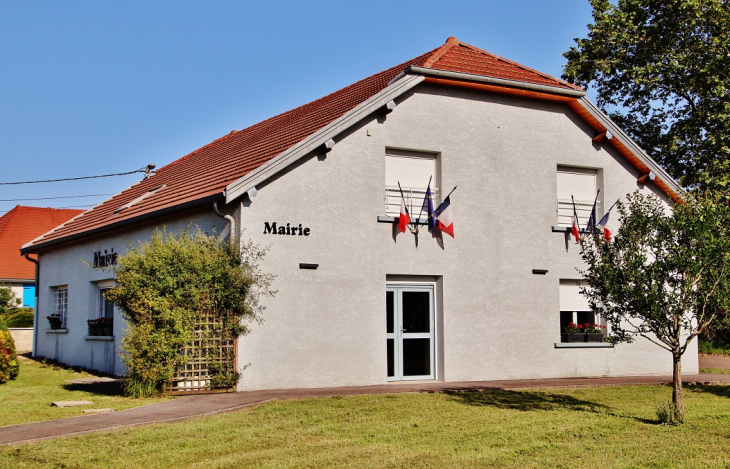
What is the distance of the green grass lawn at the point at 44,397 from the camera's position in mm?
11461

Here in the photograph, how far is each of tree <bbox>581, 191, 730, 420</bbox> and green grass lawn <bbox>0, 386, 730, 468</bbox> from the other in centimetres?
144

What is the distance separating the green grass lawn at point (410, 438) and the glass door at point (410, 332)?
3.32 metres

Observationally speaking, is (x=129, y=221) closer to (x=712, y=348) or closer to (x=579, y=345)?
(x=579, y=345)

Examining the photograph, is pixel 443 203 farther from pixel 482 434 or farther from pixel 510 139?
pixel 482 434

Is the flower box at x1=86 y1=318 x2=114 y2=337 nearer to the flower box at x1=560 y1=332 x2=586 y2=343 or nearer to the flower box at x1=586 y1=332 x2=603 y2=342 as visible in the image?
the flower box at x1=560 y1=332 x2=586 y2=343

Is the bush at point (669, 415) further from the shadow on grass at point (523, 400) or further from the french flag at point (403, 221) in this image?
the french flag at point (403, 221)

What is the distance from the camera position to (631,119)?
28000 mm

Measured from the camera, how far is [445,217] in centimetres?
1627

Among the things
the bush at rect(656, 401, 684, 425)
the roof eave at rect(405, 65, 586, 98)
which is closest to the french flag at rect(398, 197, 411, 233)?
the roof eave at rect(405, 65, 586, 98)

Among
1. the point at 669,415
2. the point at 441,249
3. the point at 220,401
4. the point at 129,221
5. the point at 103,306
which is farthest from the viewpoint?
the point at 103,306

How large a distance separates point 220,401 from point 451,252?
6119 mm

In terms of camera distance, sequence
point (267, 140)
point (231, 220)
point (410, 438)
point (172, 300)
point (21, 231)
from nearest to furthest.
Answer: point (410, 438) → point (172, 300) → point (231, 220) → point (267, 140) → point (21, 231)

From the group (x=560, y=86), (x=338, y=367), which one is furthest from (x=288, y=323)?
(x=560, y=86)

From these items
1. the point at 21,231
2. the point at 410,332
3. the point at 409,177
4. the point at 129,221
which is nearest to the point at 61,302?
the point at 129,221
